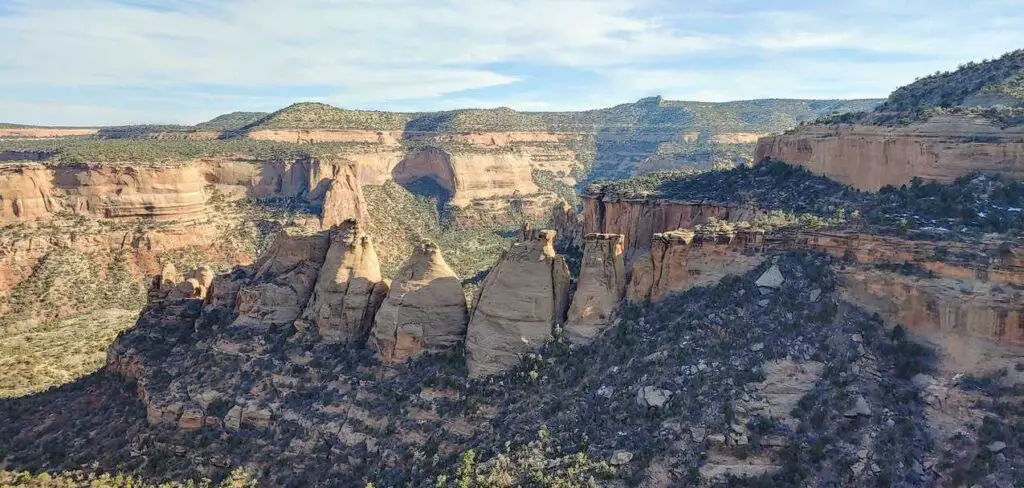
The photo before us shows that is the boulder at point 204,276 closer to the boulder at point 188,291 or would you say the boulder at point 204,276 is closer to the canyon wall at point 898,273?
the boulder at point 188,291

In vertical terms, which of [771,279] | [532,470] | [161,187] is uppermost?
[161,187]

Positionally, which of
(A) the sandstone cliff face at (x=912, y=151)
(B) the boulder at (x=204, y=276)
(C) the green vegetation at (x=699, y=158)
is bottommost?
(B) the boulder at (x=204, y=276)

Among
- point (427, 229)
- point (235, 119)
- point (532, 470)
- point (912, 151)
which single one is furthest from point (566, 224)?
point (235, 119)

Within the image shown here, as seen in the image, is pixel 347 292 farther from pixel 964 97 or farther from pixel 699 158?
pixel 699 158

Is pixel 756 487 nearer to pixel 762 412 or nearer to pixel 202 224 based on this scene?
pixel 762 412

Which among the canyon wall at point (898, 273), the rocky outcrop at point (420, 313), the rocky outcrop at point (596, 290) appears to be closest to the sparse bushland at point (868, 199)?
the canyon wall at point (898, 273)

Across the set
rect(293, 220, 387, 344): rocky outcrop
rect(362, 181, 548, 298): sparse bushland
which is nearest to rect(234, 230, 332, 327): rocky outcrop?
rect(293, 220, 387, 344): rocky outcrop
